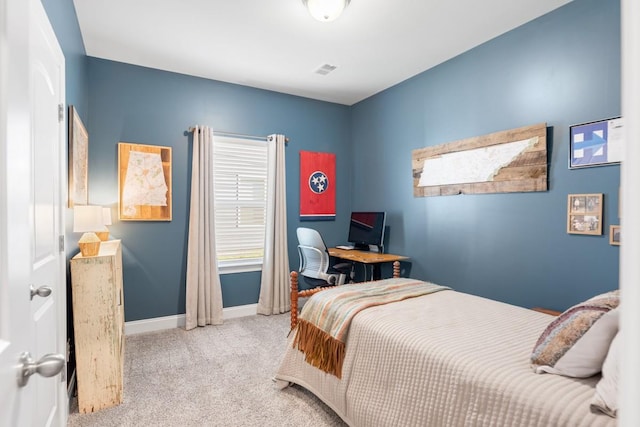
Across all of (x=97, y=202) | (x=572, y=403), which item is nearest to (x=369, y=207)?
(x=97, y=202)

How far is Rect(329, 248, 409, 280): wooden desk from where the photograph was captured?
3467mm

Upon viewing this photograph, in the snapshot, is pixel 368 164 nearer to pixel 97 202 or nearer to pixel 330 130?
pixel 330 130

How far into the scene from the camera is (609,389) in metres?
1.02

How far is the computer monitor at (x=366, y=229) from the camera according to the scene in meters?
3.90

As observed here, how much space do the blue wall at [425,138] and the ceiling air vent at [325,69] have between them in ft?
2.54

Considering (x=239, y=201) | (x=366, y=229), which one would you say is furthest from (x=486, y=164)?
(x=239, y=201)

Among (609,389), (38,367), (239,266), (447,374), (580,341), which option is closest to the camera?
(38,367)

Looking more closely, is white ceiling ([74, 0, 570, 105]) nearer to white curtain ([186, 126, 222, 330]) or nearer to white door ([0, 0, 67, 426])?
white curtain ([186, 126, 222, 330])

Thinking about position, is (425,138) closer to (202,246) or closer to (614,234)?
(614,234)

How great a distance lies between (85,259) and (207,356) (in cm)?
133

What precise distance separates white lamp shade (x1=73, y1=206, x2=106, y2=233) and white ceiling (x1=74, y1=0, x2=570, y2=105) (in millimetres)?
1476

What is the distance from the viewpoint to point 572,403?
108 centimetres

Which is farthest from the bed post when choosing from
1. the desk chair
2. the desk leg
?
the desk leg

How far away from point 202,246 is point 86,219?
50.8 inches
